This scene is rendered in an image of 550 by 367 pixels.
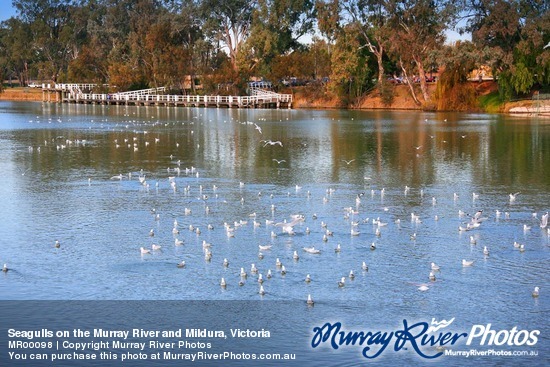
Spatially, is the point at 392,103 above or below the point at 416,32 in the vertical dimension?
below

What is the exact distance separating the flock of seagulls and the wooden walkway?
2852 inches

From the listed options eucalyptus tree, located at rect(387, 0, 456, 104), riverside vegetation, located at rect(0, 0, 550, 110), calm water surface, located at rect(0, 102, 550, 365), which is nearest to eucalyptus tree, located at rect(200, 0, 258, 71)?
riverside vegetation, located at rect(0, 0, 550, 110)

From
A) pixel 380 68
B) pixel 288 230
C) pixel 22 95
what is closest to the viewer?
pixel 288 230

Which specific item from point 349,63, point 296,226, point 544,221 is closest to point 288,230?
point 296,226

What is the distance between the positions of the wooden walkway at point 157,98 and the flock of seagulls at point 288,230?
7245 centimetres

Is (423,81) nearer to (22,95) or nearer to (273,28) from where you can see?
(273,28)

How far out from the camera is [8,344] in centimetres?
1380

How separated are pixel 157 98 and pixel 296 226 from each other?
88840mm

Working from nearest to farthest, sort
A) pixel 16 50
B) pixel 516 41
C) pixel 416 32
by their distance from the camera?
1. pixel 516 41
2. pixel 416 32
3. pixel 16 50

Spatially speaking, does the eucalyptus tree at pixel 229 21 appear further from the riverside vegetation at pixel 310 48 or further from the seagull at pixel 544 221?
the seagull at pixel 544 221

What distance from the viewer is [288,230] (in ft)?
68.3

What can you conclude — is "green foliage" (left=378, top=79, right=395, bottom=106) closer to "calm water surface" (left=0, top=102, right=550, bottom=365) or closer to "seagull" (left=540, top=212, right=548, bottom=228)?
"calm water surface" (left=0, top=102, right=550, bottom=365)

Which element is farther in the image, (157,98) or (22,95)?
(22,95)

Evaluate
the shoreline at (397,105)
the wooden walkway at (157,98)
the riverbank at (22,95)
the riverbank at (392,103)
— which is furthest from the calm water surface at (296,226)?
the riverbank at (22,95)
